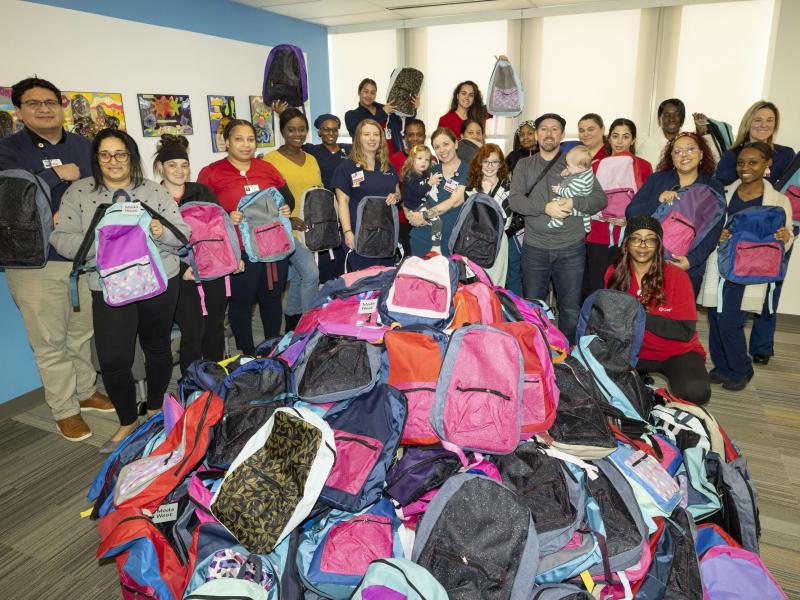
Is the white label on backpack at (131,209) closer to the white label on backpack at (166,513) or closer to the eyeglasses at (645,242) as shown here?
the white label on backpack at (166,513)

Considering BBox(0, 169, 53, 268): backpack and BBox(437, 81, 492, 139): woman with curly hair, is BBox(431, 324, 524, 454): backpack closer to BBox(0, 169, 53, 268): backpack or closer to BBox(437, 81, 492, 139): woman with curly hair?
BBox(0, 169, 53, 268): backpack

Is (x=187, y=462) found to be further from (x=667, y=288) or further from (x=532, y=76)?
(x=532, y=76)

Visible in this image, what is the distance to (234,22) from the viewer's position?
19.8 feet

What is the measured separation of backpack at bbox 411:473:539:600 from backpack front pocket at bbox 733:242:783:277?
8.84 ft

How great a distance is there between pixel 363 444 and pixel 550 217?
2.24m

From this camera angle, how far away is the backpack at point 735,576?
1846 millimetres

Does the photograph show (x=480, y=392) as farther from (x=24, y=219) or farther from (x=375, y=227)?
(x=24, y=219)

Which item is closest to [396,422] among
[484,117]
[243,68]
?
[484,117]

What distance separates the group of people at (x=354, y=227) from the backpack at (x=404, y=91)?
1.09 metres

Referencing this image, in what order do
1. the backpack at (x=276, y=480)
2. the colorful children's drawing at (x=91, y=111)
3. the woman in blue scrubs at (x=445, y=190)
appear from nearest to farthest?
the backpack at (x=276, y=480) → the woman in blue scrubs at (x=445, y=190) → the colorful children's drawing at (x=91, y=111)

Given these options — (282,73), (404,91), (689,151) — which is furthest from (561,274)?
(282,73)

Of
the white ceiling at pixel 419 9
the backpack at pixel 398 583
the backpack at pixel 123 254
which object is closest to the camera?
the backpack at pixel 398 583

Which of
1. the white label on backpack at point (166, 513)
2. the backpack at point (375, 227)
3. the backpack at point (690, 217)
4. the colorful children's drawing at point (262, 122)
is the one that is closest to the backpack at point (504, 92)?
the backpack at point (375, 227)

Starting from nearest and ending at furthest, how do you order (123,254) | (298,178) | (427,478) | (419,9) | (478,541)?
(478,541), (427,478), (123,254), (298,178), (419,9)
